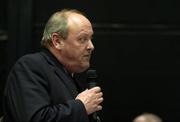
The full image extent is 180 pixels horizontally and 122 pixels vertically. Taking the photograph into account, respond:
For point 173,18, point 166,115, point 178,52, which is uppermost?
point 173,18

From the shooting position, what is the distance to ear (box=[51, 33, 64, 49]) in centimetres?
253

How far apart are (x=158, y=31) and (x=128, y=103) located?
0.59 m

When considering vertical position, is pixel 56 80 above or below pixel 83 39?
below

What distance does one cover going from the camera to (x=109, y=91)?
4023 millimetres

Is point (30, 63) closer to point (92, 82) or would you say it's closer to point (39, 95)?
point (39, 95)

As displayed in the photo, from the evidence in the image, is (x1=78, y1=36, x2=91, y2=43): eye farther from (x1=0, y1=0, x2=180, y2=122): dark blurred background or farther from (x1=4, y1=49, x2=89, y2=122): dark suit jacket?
(x1=0, y1=0, x2=180, y2=122): dark blurred background

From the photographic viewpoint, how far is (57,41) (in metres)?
2.53

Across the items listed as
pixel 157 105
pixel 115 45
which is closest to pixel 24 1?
pixel 115 45

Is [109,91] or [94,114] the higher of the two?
[94,114]

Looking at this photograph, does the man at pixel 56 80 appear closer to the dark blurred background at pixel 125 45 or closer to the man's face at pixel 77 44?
the man's face at pixel 77 44

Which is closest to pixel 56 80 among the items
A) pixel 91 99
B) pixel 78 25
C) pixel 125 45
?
pixel 91 99

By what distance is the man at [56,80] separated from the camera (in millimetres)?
2277

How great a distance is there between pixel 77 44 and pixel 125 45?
150 centimetres

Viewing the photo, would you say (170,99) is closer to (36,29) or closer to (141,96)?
(141,96)
